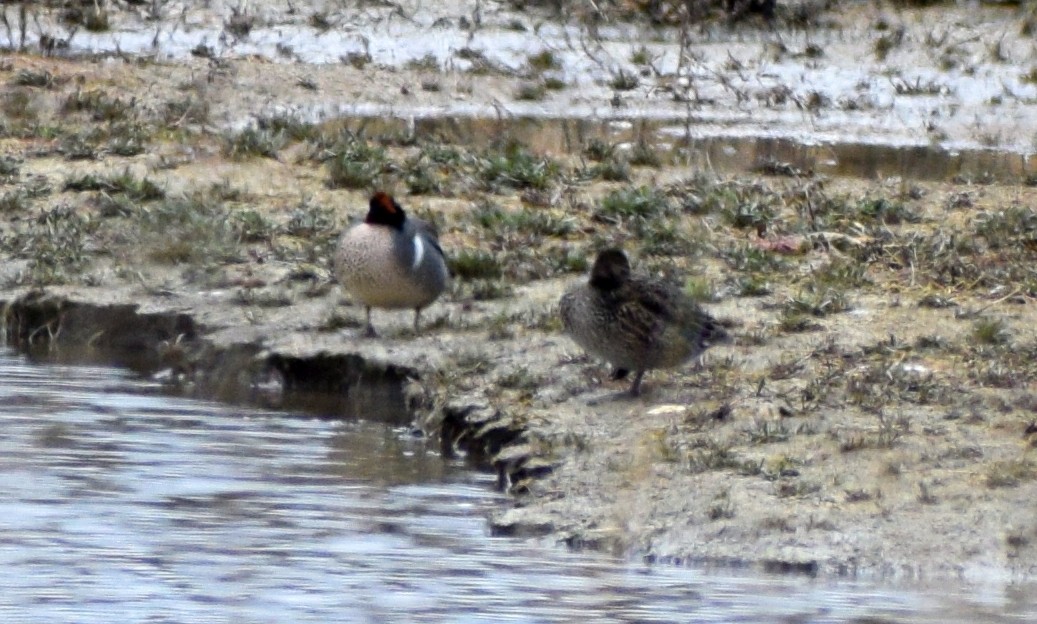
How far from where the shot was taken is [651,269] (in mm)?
9648

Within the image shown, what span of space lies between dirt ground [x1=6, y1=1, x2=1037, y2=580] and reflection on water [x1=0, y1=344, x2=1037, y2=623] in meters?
0.27

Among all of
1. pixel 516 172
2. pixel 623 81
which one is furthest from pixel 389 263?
pixel 623 81

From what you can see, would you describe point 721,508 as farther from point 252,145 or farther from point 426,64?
point 426,64

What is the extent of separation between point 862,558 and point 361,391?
9.19ft

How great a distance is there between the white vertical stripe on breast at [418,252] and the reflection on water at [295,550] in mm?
1198

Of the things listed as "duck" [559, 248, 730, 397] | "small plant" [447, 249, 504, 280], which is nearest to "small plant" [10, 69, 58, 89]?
"small plant" [447, 249, 504, 280]

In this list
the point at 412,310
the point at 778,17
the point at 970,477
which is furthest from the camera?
the point at 778,17

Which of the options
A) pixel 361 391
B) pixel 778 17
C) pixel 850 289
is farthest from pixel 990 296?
pixel 778 17


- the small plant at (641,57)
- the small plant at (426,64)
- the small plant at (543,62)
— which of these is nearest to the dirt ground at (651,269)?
the small plant at (426,64)

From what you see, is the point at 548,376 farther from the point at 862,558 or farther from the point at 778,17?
the point at 778,17

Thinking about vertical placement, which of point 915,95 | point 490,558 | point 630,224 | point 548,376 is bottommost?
point 490,558

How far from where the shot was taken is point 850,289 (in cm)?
930

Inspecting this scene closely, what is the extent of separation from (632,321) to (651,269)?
2200mm

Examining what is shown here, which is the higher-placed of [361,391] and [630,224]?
[630,224]
